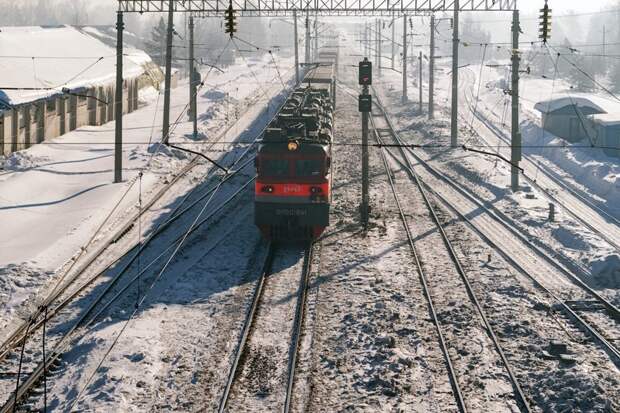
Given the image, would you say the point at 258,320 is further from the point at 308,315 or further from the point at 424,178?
the point at 424,178

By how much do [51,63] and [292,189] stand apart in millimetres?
31158

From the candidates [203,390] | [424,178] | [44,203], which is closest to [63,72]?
[44,203]

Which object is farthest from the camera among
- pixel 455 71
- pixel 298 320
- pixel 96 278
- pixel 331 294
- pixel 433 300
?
pixel 455 71

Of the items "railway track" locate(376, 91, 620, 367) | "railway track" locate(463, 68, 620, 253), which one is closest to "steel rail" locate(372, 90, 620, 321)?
"railway track" locate(376, 91, 620, 367)

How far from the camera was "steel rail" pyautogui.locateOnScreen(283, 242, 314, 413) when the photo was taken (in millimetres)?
13691

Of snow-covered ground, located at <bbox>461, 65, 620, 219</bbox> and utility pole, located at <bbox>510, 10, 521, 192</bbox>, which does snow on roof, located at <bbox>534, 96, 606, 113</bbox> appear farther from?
utility pole, located at <bbox>510, 10, 521, 192</bbox>

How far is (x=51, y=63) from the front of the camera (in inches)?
1869

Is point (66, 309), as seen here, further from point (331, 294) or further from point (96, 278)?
point (331, 294)

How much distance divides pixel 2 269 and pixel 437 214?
590 inches

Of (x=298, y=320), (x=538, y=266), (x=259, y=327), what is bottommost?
(x=259, y=327)

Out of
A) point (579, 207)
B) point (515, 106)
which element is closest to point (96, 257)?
point (515, 106)

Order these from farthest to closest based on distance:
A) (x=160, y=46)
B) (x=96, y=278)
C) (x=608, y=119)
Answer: (x=160, y=46) → (x=608, y=119) → (x=96, y=278)

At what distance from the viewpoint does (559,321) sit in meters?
17.3

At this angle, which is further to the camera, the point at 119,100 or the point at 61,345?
the point at 119,100
